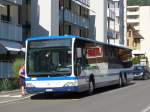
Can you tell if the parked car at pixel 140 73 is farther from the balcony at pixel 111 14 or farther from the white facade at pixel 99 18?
the balcony at pixel 111 14

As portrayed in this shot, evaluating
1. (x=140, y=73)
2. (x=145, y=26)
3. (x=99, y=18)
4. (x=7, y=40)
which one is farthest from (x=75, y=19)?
(x=145, y=26)

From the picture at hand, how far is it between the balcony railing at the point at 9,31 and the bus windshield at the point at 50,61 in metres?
12.8

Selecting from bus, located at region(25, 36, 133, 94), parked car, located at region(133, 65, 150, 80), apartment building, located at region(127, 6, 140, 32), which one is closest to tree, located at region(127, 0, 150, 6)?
apartment building, located at region(127, 6, 140, 32)

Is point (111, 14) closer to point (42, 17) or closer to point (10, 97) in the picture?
point (42, 17)

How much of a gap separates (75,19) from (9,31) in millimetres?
21550

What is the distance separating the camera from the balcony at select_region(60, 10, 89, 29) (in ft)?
178

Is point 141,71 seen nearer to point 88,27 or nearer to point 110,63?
point 88,27

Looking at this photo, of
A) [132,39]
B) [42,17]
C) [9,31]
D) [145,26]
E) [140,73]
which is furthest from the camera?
[145,26]

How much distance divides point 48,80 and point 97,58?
4927 millimetres

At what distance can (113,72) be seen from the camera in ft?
107

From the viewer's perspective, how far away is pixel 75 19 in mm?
58438

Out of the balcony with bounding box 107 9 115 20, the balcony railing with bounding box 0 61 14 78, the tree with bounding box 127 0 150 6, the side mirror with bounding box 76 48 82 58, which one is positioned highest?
the tree with bounding box 127 0 150 6

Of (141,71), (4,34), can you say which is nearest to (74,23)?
(141,71)

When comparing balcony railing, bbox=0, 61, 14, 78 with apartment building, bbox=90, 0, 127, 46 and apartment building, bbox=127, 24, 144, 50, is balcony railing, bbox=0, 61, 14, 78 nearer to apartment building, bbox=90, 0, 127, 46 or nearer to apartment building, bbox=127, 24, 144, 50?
apartment building, bbox=90, 0, 127, 46
